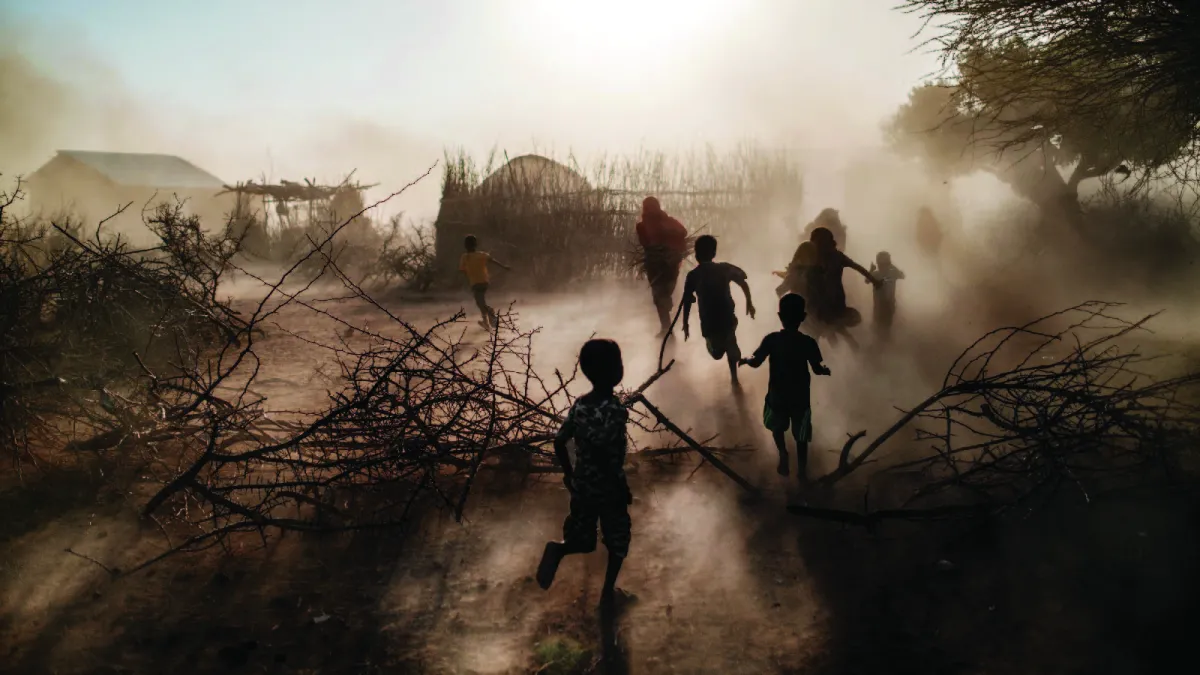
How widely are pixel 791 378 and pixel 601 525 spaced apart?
6.85 feet

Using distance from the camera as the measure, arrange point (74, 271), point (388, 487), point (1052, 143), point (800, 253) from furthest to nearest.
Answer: point (1052, 143)
point (800, 253)
point (74, 271)
point (388, 487)

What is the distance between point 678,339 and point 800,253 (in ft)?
9.49

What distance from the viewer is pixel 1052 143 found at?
1686 centimetres

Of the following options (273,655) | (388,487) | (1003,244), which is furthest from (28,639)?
(1003,244)

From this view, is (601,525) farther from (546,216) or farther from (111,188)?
(111,188)

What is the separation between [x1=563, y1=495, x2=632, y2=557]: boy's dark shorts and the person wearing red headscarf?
5.92 m

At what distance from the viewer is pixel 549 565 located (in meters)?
3.63

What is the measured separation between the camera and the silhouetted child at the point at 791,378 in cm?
514

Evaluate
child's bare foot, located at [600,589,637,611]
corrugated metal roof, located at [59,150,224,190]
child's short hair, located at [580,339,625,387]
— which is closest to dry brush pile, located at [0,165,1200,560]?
child's short hair, located at [580,339,625,387]

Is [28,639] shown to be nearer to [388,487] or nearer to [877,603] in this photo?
[388,487]

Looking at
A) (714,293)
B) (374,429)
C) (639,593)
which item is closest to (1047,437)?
(639,593)

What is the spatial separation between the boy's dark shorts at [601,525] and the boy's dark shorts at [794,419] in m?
1.83

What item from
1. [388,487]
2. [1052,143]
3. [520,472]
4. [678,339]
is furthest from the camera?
[1052,143]

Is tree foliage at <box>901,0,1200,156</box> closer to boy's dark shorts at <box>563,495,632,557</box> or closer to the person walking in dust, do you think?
the person walking in dust
